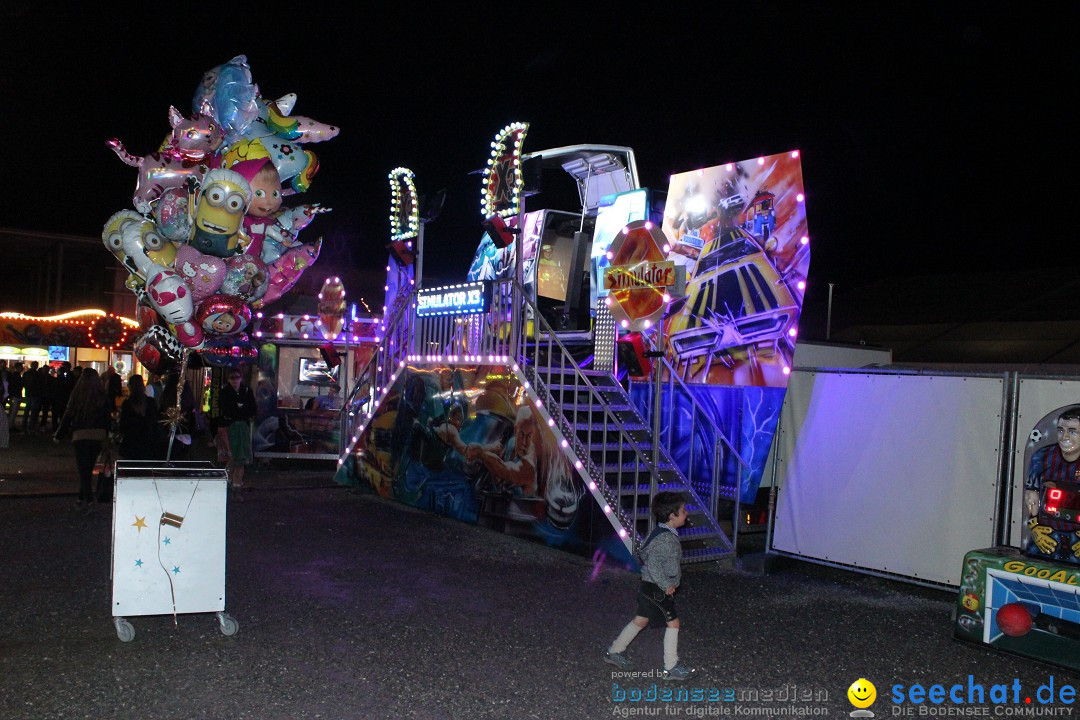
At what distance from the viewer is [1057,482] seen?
5938 millimetres

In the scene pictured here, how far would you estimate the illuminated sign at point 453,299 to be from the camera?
34.4 ft

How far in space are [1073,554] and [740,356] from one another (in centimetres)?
394

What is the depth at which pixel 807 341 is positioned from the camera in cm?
956

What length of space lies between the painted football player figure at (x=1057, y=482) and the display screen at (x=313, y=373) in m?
13.4

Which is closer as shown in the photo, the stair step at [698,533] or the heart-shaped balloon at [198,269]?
the heart-shaped balloon at [198,269]

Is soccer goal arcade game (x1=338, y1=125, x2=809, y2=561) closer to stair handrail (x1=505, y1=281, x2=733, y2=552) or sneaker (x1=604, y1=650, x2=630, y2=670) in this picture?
stair handrail (x1=505, y1=281, x2=733, y2=552)

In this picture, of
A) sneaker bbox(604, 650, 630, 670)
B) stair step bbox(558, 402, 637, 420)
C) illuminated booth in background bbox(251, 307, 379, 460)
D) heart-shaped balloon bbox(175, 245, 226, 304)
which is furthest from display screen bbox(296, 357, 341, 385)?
A: sneaker bbox(604, 650, 630, 670)

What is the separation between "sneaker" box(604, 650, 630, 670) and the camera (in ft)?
18.3

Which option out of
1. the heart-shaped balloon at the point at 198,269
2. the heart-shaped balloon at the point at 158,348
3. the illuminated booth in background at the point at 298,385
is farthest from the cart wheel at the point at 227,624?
the illuminated booth in background at the point at 298,385

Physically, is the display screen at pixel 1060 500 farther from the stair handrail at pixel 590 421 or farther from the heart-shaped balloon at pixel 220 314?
the heart-shaped balloon at pixel 220 314

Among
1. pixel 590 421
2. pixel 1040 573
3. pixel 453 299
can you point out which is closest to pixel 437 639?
pixel 590 421

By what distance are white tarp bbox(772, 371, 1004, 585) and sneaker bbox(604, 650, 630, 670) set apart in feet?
11.7

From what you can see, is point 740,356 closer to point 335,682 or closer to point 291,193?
point 291,193

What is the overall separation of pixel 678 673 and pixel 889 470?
377cm
